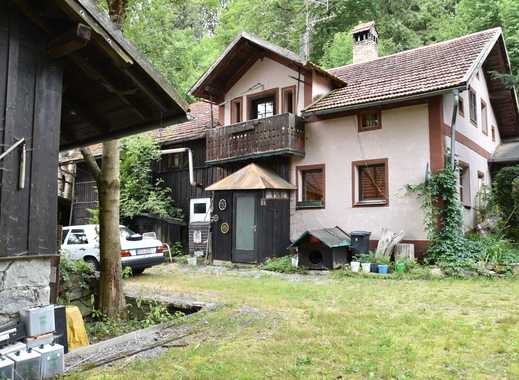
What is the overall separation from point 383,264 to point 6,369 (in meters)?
9.97

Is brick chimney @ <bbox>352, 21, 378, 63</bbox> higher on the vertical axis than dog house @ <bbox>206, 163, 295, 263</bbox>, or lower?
higher

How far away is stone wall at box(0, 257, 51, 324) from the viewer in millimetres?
3930

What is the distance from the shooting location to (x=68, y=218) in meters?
22.6

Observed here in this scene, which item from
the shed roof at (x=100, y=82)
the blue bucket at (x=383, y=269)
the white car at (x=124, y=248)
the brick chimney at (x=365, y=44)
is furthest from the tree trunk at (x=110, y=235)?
the brick chimney at (x=365, y=44)

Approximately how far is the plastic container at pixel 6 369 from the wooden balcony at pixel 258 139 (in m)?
11.5

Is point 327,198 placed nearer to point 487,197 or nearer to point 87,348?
point 487,197

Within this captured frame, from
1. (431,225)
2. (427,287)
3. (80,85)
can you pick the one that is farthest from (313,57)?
(80,85)

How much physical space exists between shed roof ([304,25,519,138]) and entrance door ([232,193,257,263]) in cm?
353

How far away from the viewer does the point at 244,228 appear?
14695 mm

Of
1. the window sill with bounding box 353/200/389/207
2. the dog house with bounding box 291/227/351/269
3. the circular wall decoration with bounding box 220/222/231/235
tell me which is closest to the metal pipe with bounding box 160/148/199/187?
the circular wall decoration with bounding box 220/222/231/235

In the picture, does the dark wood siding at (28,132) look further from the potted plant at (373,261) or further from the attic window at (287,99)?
the attic window at (287,99)

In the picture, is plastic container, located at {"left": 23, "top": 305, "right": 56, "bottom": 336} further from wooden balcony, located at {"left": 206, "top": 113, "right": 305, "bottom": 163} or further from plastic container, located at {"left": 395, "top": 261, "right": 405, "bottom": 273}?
wooden balcony, located at {"left": 206, "top": 113, "right": 305, "bottom": 163}

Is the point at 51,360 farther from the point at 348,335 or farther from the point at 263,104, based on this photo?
the point at 263,104

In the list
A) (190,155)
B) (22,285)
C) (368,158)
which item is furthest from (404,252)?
(22,285)
